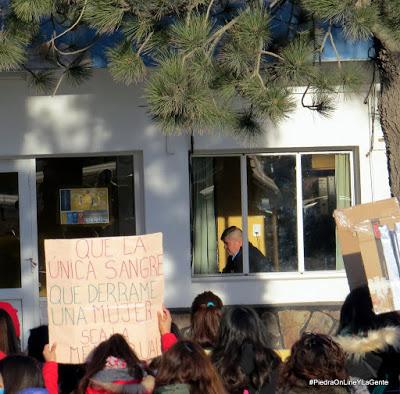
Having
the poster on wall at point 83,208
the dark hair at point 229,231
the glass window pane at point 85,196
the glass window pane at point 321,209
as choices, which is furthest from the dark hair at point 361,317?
the poster on wall at point 83,208

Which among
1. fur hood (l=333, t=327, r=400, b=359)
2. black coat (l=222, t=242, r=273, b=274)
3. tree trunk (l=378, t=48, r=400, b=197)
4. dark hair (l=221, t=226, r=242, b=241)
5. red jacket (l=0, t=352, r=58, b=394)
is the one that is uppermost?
tree trunk (l=378, t=48, r=400, b=197)

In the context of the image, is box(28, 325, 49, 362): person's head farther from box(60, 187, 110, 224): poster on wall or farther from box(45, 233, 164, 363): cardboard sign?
box(60, 187, 110, 224): poster on wall

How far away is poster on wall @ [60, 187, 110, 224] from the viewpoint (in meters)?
9.84

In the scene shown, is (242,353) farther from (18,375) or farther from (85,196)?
(85,196)

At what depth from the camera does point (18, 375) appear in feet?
14.4

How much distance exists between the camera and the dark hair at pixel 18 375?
4383 millimetres

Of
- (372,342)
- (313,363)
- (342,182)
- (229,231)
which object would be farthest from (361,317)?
(342,182)

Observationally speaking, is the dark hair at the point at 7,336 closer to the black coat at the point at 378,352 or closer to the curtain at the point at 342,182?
the black coat at the point at 378,352

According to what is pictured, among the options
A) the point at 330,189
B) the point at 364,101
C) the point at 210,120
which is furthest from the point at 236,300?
the point at 210,120

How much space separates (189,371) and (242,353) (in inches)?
29.3

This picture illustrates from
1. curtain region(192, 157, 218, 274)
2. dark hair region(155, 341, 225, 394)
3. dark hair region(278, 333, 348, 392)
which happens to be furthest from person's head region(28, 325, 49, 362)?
curtain region(192, 157, 218, 274)

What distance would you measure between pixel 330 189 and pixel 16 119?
3653 millimetres

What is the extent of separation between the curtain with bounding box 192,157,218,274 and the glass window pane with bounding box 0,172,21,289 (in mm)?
2023

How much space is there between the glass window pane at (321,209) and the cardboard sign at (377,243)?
14.7 ft
